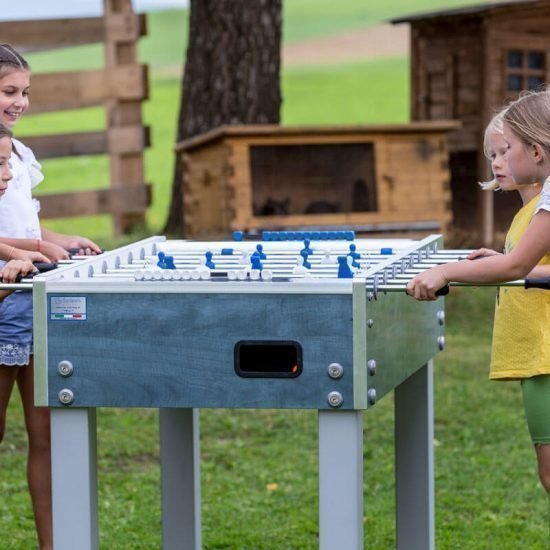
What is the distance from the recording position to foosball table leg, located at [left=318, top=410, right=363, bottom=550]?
11.3ft

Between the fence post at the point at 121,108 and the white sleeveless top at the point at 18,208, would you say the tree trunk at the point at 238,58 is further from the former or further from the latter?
the white sleeveless top at the point at 18,208

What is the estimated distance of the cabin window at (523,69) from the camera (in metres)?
11.1

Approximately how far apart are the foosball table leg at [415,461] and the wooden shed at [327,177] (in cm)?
437

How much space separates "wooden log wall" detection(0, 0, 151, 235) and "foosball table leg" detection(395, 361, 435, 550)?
7701mm

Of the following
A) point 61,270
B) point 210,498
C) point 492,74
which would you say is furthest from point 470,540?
point 492,74

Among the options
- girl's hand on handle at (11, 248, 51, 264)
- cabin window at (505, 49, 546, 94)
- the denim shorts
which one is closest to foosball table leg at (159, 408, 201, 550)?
the denim shorts

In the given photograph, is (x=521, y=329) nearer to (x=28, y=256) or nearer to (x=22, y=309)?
(x=28, y=256)

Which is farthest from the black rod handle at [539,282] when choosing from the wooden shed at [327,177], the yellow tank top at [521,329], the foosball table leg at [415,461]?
the wooden shed at [327,177]

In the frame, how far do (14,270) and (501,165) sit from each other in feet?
4.93

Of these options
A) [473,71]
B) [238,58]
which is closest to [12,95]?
[238,58]

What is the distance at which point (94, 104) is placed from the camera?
1209 centimetres

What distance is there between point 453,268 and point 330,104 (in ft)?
89.3

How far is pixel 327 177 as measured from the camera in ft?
31.4

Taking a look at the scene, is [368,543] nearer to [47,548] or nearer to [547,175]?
[47,548]
